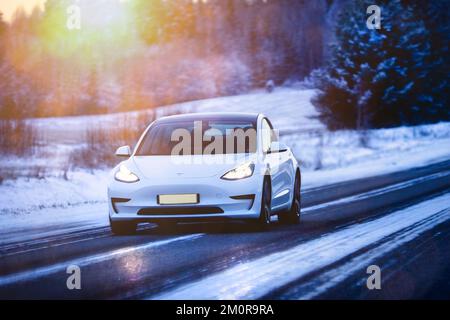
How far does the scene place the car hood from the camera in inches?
434

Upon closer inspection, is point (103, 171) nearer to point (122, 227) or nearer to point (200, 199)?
point (122, 227)

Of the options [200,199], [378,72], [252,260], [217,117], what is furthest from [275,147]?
[378,72]

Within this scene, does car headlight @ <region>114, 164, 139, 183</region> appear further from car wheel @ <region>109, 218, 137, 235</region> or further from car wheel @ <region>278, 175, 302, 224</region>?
car wheel @ <region>278, 175, 302, 224</region>

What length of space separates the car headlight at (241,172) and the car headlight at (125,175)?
1.13 meters

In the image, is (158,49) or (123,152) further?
(158,49)

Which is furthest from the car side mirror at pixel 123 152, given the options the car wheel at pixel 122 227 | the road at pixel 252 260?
the road at pixel 252 260

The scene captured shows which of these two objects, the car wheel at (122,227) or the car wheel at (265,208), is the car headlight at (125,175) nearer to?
the car wheel at (122,227)

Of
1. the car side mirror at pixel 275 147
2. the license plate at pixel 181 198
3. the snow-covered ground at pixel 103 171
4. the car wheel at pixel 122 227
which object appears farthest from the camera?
the snow-covered ground at pixel 103 171

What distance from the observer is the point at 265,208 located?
11375mm

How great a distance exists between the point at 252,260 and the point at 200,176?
2.51 metres

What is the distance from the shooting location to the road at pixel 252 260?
22.7 feet

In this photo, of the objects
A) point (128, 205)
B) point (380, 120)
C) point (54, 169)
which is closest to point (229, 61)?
point (380, 120)

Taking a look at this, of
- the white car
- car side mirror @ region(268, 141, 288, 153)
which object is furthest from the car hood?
car side mirror @ region(268, 141, 288, 153)
